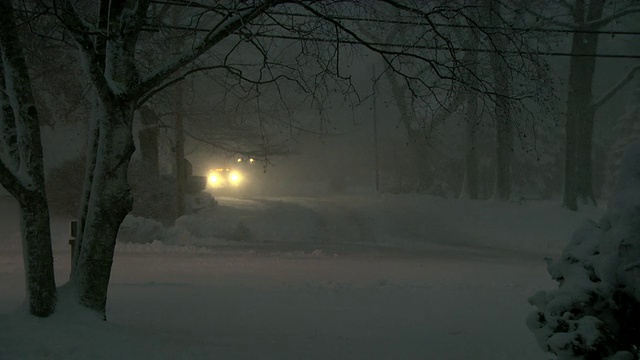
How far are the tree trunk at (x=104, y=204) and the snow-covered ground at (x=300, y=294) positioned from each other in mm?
374

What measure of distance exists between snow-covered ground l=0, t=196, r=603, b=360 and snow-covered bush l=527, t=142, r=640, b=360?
1603 mm

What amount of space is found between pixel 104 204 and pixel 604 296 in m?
4.50

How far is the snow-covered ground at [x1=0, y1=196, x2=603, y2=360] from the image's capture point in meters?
5.46

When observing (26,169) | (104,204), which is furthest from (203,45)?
(26,169)

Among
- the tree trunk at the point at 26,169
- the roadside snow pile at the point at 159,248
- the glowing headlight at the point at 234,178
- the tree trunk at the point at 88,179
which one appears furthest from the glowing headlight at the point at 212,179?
the tree trunk at the point at 26,169

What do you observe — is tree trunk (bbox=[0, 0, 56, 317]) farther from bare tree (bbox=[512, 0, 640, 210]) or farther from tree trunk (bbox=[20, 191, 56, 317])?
bare tree (bbox=[512, 0, 640, 210])

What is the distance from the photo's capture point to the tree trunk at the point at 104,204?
580 centimetres

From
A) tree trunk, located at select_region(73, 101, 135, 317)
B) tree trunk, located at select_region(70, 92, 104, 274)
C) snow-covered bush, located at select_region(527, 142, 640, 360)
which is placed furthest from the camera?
tree trunk, located at select_region(70, 92, 104, 274)

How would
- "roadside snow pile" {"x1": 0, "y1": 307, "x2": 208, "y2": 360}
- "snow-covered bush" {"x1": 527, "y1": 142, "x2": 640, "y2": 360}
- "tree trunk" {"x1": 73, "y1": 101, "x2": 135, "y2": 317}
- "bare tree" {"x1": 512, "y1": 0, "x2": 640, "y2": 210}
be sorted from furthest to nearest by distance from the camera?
1. "bare tree" {"x1": 512, "y1": 0, "x2": 640, "y2": 210}
2. "tree trunk" {"x1": 73, "y1": 101, "x2": 135, "y2": 317}
3. "roadside snow pile" {"x1": 0, "y1": 307, "x2": 208, "y2": 360}
4. "snow-covered bush" {"x1": 527, "y1": 142, "x2": 640, "y2": 360}

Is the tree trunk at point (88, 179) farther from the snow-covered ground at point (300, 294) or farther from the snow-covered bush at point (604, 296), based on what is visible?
the snow-covered bush at point (604, 296)

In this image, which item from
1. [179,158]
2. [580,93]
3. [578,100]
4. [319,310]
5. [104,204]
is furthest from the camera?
[578,100]

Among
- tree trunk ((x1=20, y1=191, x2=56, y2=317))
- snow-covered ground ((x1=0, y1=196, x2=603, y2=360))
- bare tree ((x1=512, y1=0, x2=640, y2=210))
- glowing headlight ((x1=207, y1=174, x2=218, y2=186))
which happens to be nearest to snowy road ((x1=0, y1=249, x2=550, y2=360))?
snow-covered ground ((x1=0, y1=196, x2=603, y2=360))

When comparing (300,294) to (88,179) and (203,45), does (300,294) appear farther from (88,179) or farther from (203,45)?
(203,45)

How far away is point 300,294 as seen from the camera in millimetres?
8820
